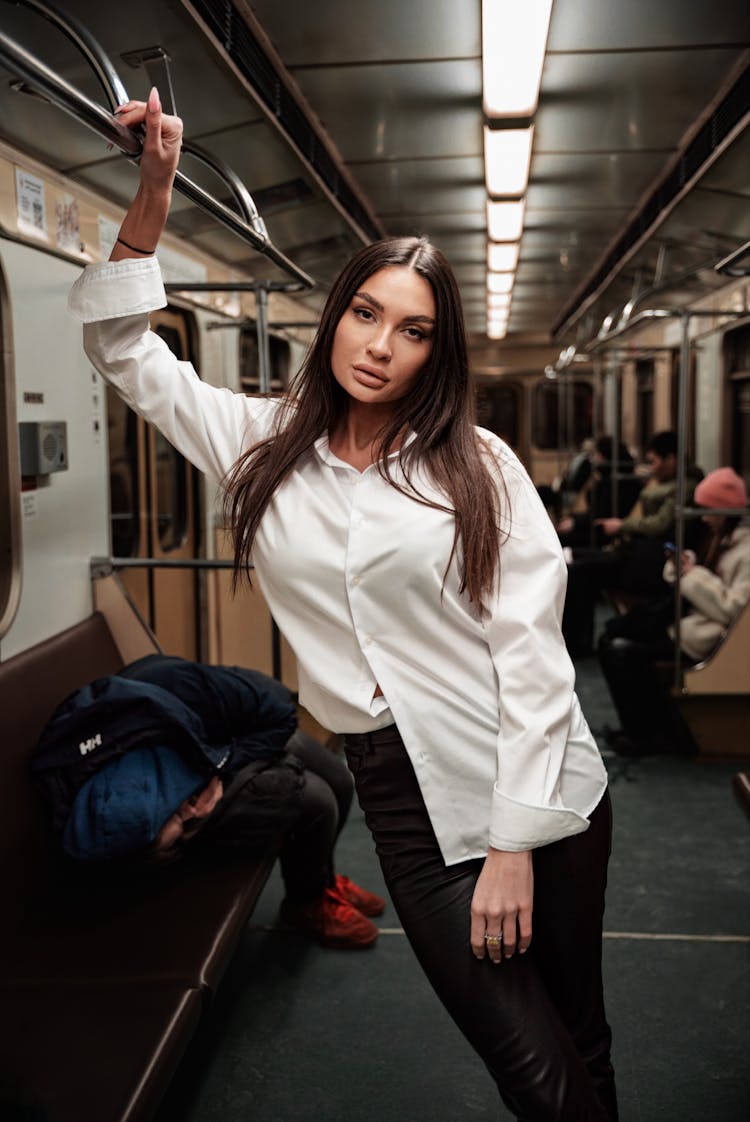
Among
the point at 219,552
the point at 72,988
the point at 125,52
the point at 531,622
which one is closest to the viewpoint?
the point at 531,622

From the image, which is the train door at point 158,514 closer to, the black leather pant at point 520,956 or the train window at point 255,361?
the train window at point 255,361

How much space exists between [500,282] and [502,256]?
1578mm

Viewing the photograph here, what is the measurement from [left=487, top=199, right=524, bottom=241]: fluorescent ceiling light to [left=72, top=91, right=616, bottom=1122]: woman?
166 inches

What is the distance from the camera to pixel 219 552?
5.35m

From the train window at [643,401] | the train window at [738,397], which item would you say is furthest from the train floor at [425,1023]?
the train window at [643,401]

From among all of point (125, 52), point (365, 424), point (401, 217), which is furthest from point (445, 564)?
point (401, 217)

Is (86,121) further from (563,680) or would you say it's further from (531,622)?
(563,680)

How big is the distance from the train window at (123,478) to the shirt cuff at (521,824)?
3.02 m

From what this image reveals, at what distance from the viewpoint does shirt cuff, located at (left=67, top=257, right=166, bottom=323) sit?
1.63 meters

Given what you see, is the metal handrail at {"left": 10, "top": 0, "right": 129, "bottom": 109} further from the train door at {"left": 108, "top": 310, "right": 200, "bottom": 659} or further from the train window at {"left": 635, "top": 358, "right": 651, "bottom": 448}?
the train window at {"left": 635, "top": 358, "right": 651, "bottom": 448}

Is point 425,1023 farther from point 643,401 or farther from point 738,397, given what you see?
point 643,401

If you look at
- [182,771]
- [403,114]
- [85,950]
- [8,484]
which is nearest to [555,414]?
[403,114]

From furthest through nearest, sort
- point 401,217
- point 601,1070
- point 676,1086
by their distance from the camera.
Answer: point 401,217
point 676,1086
point 601,1070

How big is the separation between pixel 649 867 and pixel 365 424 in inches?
104
